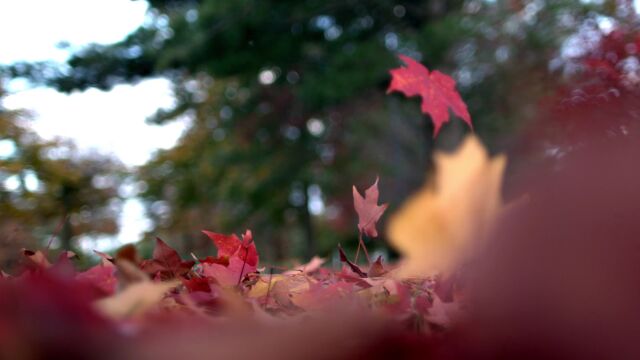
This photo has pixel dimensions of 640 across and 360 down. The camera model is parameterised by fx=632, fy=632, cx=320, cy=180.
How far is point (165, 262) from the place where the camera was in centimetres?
61

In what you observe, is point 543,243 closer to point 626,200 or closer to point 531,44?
point 626,200

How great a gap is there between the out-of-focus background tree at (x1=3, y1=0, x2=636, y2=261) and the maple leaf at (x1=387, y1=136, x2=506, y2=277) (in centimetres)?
483

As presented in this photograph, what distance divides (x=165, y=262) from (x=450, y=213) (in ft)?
1.17

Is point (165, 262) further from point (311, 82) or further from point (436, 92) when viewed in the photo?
point (311, 82)

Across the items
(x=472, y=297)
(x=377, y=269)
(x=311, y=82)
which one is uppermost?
(x=311, y=82)

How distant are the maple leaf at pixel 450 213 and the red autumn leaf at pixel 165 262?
31 centimetres

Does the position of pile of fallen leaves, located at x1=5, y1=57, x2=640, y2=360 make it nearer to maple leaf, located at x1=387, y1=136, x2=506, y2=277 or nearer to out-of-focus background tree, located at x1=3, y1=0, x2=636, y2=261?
maple leaf, located at x1=387, y1=136, x2=506, y2=277

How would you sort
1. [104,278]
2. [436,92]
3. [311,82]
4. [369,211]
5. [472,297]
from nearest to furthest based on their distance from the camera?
1. [472,297]
2. [104,278]
3. [369,211]
4. [436,92]
5. [311,82]

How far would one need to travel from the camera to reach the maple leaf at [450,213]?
0.32m

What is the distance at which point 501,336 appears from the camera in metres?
0.24

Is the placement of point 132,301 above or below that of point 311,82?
below

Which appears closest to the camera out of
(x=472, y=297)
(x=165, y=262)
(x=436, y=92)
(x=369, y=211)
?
(x=472, y=297)

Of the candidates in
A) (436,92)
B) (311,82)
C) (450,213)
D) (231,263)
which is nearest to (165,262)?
(231,263)

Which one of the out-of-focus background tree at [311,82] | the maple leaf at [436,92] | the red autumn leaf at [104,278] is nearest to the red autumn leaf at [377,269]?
the red autumn leaf at [104,278]
